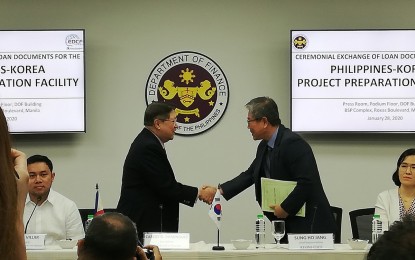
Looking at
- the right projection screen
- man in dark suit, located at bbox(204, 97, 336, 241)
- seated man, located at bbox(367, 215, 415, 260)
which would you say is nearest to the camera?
seated man, located at bbox(367, 215, 415, 260)

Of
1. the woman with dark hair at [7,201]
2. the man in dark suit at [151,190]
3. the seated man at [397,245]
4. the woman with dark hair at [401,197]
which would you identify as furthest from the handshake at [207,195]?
the seated man at [397,245]

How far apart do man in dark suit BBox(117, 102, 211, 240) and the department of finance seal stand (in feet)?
5.24

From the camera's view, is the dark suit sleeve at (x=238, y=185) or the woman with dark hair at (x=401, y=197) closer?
the woman with dark hair at (x=401, y=197)

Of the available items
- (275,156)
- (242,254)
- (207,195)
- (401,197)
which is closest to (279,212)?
(275,156)

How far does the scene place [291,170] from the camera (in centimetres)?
435

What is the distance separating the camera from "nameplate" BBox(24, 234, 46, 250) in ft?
12.8

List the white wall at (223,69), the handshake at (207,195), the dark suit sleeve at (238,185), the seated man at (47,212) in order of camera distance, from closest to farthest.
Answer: the seated man at (47,212) → the handshake at (207,195) → the dark suit sleeve at (238,185) → the white wall at (223,69)

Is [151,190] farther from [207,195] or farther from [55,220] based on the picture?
[55,220]

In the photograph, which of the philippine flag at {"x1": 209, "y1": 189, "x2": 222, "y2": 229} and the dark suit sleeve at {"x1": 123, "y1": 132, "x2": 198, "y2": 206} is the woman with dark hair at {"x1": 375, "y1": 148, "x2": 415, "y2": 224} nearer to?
the philippine flag at {"x1": 209, "y1": 189, "x2": 222, "y2": 229}

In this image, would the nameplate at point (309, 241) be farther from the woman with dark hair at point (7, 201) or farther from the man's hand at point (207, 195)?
the woman with dark hair at point (7, 201)

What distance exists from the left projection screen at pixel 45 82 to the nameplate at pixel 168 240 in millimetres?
2281

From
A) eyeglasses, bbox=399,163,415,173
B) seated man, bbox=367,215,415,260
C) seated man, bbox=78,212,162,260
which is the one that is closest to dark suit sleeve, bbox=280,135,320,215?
eyeglasses, bbox=399,163,415,173

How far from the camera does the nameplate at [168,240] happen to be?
390cm

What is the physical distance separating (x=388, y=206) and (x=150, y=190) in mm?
1633
